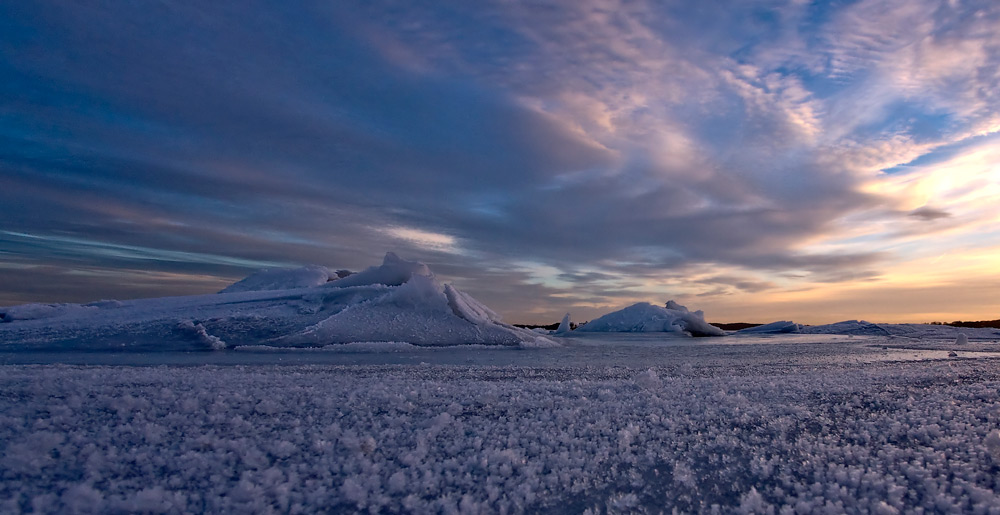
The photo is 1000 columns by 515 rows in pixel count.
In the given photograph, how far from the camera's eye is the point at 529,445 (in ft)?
6.16

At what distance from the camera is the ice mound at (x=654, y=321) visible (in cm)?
1969

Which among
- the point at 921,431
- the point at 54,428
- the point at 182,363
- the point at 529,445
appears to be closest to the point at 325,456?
the point at 529,445

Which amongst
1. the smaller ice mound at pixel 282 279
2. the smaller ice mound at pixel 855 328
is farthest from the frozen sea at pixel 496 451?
the smaller ice mound at pixel 855 328

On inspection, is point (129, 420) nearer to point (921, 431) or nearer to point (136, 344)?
point (921, 431)

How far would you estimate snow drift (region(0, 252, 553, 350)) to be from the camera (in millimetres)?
8203

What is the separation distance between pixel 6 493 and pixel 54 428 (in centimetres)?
59

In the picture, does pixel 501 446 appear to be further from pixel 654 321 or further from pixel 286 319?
pixel 654 321

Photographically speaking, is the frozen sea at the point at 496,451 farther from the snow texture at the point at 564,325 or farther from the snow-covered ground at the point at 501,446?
the snow texture at the point at 564,325

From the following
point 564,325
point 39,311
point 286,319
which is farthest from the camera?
point 564,325

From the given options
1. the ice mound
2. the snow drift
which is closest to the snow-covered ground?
the snow drift

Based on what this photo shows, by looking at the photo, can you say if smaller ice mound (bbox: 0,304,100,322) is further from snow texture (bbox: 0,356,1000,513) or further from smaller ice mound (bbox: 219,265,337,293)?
snow texture (bbox: 0,356,1000,513)

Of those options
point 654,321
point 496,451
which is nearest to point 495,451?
point 496,451

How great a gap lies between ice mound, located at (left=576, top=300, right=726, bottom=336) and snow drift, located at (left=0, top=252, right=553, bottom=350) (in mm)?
10780

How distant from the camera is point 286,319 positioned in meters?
9.36
